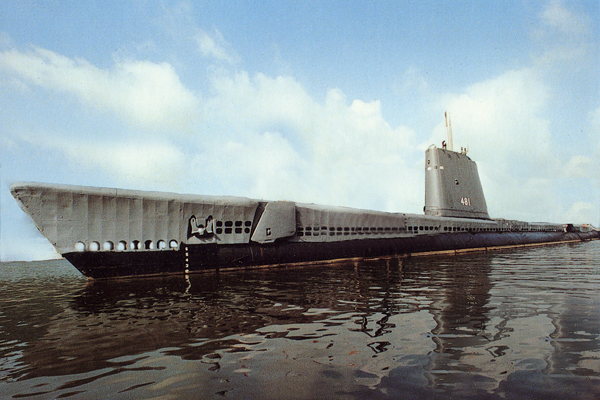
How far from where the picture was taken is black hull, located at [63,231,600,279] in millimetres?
12583

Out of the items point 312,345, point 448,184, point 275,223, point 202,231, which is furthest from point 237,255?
point 448,184

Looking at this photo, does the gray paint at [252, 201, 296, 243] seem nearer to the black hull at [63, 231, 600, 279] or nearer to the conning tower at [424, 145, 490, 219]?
the black hull at [63, 231, 600, 279]

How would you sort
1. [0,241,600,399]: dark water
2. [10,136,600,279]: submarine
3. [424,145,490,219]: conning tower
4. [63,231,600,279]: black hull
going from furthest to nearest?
[424,145,490,219]: conning tower
[63,231,600,279]: black hull
[10,136,600,279]: submarine
[0,241,600,399]: dark water

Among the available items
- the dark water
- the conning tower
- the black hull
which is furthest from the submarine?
the dark water

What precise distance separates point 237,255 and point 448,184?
17252mm

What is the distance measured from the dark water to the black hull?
399 centimetres

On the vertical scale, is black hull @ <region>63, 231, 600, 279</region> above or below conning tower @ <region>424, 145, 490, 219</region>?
below

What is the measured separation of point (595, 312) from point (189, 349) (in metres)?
6.45

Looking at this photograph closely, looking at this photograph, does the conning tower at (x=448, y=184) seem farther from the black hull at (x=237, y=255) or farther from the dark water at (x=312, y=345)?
the dark water at (x=312, y=345)

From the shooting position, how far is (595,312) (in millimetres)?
6059

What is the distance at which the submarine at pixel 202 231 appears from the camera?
1203cm

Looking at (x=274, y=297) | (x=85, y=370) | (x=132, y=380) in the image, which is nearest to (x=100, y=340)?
(x=85, y=370)

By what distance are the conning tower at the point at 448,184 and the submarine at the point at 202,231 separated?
7.03 feet

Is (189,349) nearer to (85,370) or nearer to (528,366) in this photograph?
(85,370)
